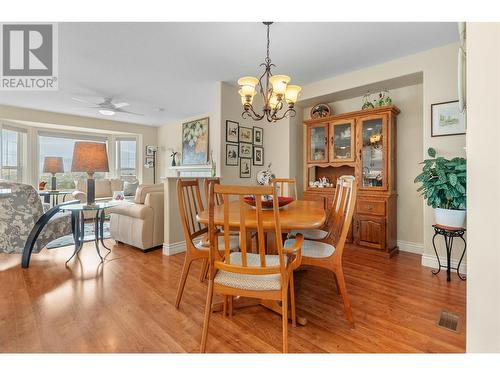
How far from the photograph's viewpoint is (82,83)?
3.74 metres

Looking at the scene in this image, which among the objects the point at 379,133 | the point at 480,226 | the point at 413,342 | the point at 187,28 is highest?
the point at 187,28

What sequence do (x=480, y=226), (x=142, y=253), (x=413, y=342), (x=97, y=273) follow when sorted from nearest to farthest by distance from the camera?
1. (x=480, y=226)
2. (x=413, y=342)
3. (x=97, y=273)
4. (x=142, y=253)

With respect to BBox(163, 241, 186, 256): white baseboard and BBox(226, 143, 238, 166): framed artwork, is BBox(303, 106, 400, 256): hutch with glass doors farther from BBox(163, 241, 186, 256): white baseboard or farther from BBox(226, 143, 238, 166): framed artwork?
BBox(163, 241, 186, 256): white baseboard

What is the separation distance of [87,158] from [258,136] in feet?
8.24

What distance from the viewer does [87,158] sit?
2.74 m

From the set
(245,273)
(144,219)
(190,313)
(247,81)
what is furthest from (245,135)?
(245,273)

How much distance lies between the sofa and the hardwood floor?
1.68 ft

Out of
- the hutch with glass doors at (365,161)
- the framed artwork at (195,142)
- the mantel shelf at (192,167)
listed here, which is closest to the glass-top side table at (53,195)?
the mantel shelf at (192,167)

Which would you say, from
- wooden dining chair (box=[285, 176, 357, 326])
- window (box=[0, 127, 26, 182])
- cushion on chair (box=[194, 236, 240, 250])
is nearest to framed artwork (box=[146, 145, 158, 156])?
window (box=[0, 127, 26, 182])

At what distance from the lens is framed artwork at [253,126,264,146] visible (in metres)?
4.13

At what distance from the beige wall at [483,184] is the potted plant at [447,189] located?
1.50 metres
